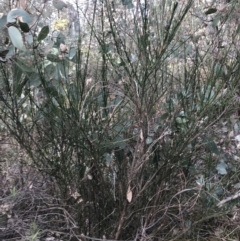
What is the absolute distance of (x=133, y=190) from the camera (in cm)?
178

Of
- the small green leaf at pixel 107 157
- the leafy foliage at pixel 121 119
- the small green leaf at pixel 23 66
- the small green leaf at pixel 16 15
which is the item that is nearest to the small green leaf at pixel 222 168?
the leafy foliage at pixel 121 119

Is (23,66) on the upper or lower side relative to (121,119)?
upper

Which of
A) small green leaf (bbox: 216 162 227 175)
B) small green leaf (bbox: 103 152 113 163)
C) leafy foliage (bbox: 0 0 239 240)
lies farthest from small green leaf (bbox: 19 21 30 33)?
small green leaf (bbox: 216 162 227 175)

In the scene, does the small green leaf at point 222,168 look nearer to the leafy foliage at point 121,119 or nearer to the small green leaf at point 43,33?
the leafy foliage at point 121,119

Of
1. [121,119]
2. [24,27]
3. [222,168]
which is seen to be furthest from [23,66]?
[222,168]

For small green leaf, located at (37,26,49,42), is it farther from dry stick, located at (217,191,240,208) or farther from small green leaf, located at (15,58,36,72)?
dry stick, located at (217,191,240,208)

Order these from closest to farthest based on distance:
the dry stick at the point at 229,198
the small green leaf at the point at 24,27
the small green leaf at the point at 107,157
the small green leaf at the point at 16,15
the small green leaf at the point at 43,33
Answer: the small green leaf at the point at 16,15 → the small green leaf at the point at 24,27 → the small green leaf at the point at 43,33 → the small green leaf at the point at 107,157 → the dry stick at the point at 229,198

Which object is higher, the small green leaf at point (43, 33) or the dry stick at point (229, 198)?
the small green leaf at point (43, 33)

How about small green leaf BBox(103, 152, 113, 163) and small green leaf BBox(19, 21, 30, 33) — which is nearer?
small green leaf BBox(19, 21, 30, 33)

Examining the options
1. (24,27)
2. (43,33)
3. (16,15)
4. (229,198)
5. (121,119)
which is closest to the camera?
(16,15)

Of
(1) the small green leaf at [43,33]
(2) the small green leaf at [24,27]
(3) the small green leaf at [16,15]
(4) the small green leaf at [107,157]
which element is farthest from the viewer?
(4) the small green leaf at [107,157]

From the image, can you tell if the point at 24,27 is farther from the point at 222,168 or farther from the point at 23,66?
the point at 222,168

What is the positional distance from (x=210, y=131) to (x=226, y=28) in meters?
0.58

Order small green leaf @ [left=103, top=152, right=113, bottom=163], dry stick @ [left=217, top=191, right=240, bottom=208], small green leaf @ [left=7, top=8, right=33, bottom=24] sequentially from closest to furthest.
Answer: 1. small green leaf @ [left=7, top=8, right=33, bottom=24]
2. small green leaf @ [left=103, top=152, right=113, bottom=163]
3. dry stick @ [left=217, top=191, right=240, bottom=208]
